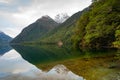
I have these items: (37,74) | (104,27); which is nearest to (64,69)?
(37,74)

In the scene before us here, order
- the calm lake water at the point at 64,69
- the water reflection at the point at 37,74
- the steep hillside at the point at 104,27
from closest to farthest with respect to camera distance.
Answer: the water reflection at the point at 37,74 < the calm lake water at the point at 64,69 < the steep hillside at the point at 104,27

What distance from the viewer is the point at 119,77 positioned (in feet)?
105

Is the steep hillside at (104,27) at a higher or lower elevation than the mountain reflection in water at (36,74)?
higher

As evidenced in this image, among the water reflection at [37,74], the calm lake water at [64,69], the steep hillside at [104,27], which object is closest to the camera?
the water reflection at [37,74]

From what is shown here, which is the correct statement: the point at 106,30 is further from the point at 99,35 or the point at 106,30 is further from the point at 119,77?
the point at 119,77

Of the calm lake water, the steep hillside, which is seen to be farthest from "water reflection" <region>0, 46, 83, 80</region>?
the steep hillside

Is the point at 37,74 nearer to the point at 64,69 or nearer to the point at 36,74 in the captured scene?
the point at 36,74

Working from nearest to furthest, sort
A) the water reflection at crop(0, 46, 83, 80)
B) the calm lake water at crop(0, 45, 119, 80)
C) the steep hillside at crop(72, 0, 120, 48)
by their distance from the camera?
the water reflection at crop(0, 46, 83, 80)
the calm lake water at crop(0, 45, 119, 80)
the steep hillside at crop(72, 0, 120, 48)

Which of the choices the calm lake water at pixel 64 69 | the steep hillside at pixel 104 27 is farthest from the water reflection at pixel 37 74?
the steep hillside at pixel 104 27

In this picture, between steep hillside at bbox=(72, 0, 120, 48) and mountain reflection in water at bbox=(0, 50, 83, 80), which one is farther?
steep hillside at bbox=(72, 0, 120, 48)

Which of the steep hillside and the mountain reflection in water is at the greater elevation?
the steep hillside

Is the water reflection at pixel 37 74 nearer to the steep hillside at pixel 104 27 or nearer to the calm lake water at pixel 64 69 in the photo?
the calm lake water at pixel 64 69

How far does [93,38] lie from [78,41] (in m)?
23.9

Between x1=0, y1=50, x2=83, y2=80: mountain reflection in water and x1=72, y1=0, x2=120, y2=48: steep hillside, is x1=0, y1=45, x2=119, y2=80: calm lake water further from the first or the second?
x1=72, y1=0, x2=120, y2=48: steep hillside
